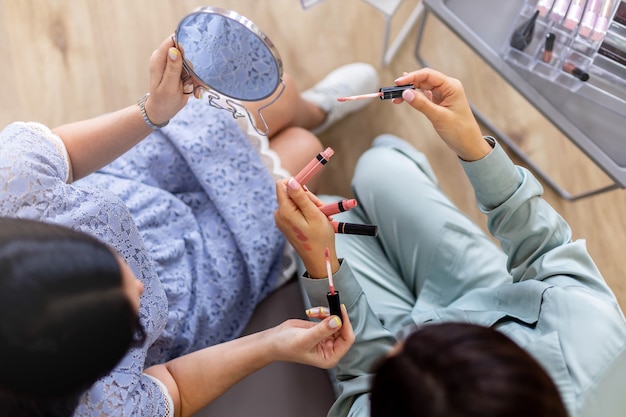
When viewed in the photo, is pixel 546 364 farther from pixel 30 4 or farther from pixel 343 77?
pixel 30 4

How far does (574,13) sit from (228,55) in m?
0.58

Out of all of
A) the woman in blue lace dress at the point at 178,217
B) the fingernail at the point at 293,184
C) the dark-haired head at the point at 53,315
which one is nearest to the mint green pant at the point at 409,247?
the woman in blue lace dress at the point at 178,217

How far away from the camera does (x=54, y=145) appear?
71cm

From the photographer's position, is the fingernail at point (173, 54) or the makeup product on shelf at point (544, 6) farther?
the makeup product on shelf at point (544, 6)

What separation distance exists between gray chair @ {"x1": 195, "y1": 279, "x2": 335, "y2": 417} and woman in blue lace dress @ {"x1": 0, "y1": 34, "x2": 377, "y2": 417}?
3.7 inches

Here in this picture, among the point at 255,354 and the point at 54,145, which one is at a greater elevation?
the point at 54,145

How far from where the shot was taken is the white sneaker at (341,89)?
4.00ft

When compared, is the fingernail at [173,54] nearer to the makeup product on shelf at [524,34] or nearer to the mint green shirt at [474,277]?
the mint green shirt at [474,277]

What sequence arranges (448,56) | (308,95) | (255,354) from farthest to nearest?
1. (448,56)
2. (308,95)
3. (255,354)

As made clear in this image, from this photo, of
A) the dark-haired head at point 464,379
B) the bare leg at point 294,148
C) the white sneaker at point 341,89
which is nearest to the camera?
the dark-haired head at point 464,379

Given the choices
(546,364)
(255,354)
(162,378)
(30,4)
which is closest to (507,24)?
(546,364)

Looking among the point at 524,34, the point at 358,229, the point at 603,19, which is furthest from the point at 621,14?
the point at 358,229

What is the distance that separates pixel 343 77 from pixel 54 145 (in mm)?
725

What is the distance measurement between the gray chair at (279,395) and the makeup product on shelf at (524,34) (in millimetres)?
662
